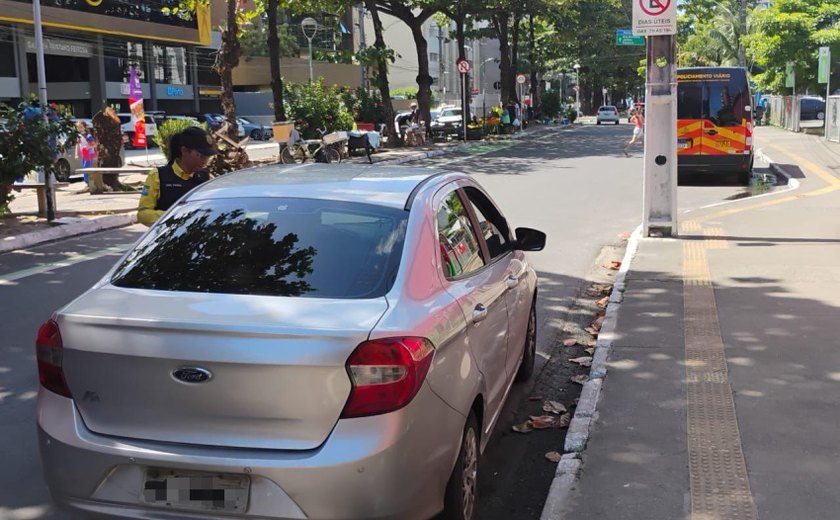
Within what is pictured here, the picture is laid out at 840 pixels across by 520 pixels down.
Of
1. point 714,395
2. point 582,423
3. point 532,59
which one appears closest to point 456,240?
point 582,423

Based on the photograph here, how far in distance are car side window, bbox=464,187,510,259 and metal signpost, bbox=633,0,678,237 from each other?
6.27m

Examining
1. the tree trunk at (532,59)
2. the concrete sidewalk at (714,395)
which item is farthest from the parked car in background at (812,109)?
the concrete sidewalk at (714,395)

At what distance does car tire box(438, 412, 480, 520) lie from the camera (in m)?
3.65

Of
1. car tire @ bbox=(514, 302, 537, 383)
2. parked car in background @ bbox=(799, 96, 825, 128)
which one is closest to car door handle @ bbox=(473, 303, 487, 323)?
car tire @ bbox=(514, 302, 537, 383)

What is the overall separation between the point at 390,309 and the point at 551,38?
63.0 meters

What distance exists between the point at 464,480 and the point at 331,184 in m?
1.55

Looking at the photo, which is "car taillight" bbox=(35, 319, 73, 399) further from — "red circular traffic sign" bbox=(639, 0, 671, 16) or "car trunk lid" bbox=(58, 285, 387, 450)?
"red circular traffic sign" bbox=(639, 0, 671, 16)

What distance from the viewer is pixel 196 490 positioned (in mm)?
3117

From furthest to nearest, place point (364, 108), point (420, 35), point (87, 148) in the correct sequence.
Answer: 1. point (364, 108)
2. point (420, 35)
3. point (87, 148)

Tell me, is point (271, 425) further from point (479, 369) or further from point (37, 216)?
point (37, 216)

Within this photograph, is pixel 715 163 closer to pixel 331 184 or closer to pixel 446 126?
pixel 331 184

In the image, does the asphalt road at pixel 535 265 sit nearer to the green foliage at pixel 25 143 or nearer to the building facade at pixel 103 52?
the green foliage at pixel 25 143

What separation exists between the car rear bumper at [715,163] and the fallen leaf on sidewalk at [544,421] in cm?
1461

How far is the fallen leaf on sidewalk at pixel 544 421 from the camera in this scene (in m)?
5.49
